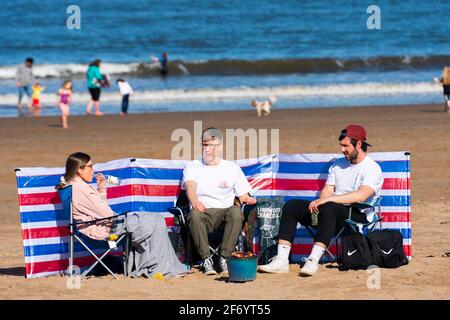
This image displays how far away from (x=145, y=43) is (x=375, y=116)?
20.5 meters

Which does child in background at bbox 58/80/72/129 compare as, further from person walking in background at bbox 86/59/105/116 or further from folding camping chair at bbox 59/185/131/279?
folding camping chair at bbox 59/185/131/279

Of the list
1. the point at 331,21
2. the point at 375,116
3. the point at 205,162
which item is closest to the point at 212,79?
the point at 375,116

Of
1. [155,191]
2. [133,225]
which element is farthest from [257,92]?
[133,225]

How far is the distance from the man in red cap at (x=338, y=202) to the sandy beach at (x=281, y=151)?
9.1 inches

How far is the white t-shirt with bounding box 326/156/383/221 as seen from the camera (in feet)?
24.6

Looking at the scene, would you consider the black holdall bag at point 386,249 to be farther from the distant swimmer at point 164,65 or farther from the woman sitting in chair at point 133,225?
the distant swimmer at point 164,65

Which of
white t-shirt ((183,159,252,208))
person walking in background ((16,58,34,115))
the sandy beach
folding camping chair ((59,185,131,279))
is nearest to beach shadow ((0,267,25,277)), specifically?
the sandy beach

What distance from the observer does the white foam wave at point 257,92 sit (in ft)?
79.0

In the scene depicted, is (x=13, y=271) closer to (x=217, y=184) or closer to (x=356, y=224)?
(x=217, y=184)

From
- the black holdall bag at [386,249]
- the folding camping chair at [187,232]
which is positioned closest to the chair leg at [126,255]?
the folding camping chair at [187,232]

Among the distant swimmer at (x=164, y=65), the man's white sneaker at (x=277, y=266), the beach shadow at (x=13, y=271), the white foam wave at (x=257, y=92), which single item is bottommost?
the beach shadow at (x=13, y=271)

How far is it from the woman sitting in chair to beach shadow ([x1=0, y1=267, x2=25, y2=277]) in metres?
0.75

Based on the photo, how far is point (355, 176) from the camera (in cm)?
759

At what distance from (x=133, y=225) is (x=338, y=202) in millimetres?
1514
